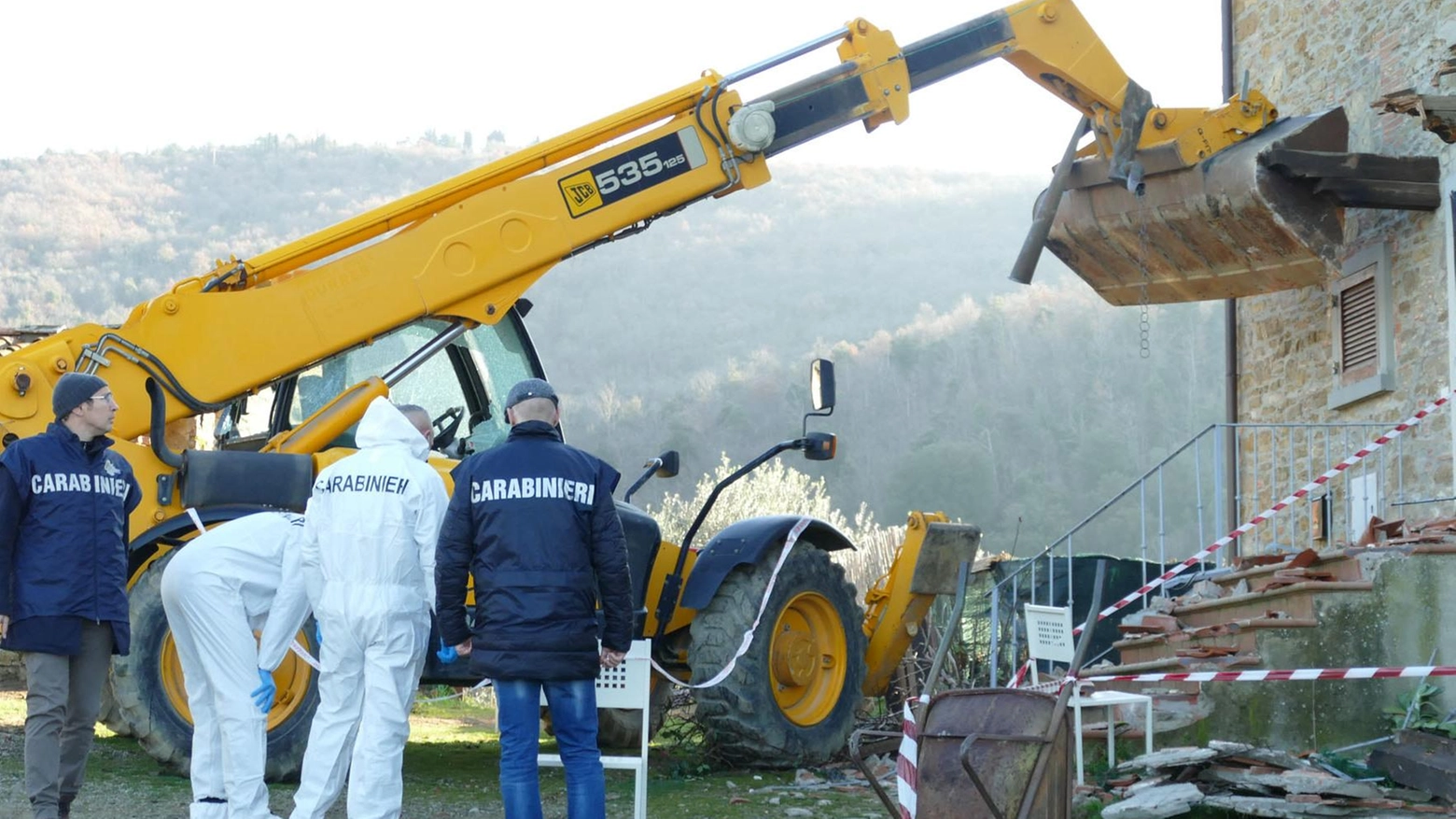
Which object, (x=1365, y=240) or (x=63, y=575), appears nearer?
(x=63, y=575)

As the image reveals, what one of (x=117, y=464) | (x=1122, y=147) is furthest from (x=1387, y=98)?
(x=117, y=464)

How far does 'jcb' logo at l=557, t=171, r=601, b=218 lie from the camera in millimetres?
8578

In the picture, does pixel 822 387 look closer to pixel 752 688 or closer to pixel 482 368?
pixel 752 688

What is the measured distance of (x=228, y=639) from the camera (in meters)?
6.23

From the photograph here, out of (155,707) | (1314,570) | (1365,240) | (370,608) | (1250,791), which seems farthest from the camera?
(1365,240)

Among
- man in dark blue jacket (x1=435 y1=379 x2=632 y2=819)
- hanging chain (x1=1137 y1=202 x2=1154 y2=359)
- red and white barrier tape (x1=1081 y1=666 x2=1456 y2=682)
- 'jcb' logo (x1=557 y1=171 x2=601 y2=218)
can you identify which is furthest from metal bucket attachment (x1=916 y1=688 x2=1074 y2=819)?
hanging chain (x1=1137 y1=202 x2=1154 y2=359)

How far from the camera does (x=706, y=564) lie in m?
8.61

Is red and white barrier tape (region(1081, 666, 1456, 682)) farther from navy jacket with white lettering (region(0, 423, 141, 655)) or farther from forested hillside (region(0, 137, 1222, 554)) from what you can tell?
forested hillside (region(0, 137, 1222, 554))

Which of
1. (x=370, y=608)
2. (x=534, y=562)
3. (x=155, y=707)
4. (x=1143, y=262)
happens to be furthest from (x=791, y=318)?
(x=534, y=562)

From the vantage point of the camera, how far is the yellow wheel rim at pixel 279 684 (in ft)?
24.8

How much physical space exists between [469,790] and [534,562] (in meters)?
2.74

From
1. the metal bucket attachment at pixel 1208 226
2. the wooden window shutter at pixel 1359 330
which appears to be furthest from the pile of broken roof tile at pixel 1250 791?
the wooden window shutter at pixel 1359 330

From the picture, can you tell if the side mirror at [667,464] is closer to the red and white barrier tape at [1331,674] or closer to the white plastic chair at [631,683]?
the white plastic chair at [631,683]

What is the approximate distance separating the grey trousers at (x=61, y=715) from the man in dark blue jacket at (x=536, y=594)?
5.24 feet
